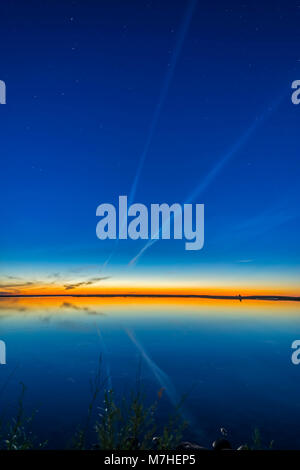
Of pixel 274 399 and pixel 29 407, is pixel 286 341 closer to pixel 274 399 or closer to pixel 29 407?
pixel 274 399

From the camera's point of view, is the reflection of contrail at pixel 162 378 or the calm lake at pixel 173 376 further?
the reflection of contrail at pixel 162 378

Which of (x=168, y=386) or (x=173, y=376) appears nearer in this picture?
(x=168, y=386)

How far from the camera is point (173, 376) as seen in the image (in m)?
16.8

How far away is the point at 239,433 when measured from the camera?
391 inches

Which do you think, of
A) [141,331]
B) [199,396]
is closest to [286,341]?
[141,331]

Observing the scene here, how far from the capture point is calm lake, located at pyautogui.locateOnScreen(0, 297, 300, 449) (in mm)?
10742

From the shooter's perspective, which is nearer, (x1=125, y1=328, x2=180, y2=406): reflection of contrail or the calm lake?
the calm lake

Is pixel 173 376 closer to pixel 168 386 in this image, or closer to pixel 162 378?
pixel 162 378

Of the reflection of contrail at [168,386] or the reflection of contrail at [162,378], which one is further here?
the reflection of contrail at [162,378]

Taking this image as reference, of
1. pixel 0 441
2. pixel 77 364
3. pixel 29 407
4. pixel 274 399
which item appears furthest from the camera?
pixel 77 364

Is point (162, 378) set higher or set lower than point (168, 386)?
higher

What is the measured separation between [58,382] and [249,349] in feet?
51.4

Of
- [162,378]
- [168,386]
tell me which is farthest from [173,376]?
[168,386]

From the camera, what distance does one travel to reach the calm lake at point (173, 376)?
10742 millimetres
